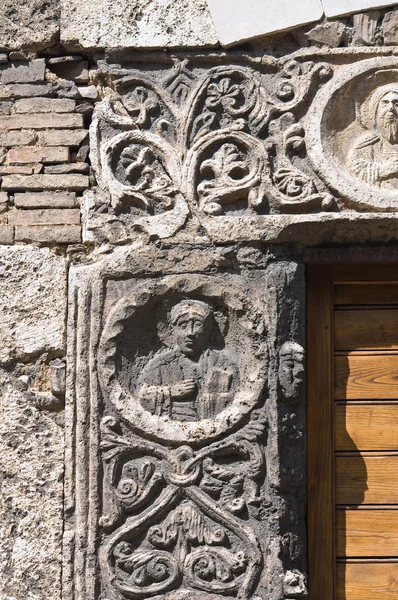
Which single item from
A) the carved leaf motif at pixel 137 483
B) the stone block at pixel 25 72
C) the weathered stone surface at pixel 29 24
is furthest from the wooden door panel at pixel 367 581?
the weathered stone surface at pixel 29 24

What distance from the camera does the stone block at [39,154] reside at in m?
3.07

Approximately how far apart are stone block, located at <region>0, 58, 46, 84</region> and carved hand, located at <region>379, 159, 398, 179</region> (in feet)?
4.33

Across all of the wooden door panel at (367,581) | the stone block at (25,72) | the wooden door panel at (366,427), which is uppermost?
the stone block at (25,72)

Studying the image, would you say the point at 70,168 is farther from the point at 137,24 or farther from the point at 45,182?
the point at 137,24

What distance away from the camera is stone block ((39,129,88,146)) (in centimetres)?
308

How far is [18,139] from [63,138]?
17cm

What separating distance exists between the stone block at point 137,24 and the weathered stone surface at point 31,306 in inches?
33.4

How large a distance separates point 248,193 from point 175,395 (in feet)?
2.54

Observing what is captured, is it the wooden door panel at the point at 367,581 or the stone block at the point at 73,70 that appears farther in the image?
the stone block at the point at 73,70

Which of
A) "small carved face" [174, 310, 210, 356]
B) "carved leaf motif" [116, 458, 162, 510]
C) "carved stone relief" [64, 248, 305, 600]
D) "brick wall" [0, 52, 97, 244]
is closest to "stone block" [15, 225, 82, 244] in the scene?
"brick wall" [0, 52, 97, 244]

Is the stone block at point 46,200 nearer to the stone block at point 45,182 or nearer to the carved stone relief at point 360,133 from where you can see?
the stone block at point 45,182

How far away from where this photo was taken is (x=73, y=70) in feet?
10.3

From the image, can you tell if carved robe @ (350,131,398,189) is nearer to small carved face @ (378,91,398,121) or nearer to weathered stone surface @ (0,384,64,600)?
small carved face @ (378,91,398,121)

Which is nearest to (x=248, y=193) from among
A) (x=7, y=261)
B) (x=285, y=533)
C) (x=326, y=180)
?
(x=326, y=180)
